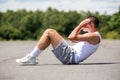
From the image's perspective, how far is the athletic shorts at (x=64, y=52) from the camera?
9.92m

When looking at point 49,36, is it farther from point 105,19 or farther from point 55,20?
point 55,20

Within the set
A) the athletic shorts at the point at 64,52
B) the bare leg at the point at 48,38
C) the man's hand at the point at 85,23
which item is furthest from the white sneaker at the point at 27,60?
the man's hand at the point at 85,23

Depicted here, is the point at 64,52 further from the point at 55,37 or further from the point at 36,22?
the point at 36,22

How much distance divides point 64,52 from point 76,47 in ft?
0.96

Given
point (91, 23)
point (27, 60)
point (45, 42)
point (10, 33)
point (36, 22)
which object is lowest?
point (10, 33)

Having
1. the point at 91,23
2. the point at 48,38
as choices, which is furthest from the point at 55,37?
the point at 91,23

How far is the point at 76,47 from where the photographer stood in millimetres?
10109

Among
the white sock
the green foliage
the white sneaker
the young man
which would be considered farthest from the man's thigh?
the green foliage

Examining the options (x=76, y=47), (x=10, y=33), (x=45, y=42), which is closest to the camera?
(x=45, y=42)

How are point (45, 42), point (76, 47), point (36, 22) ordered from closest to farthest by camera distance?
point (45, 42) < point (76, 47) < point (36, 22)

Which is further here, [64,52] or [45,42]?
[64,52]

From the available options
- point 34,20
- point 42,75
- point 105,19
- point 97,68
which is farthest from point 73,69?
point 34,20

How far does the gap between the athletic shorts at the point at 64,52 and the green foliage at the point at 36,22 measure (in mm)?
67626

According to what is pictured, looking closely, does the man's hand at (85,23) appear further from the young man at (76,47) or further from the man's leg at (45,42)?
the man's leg at (45,42)
